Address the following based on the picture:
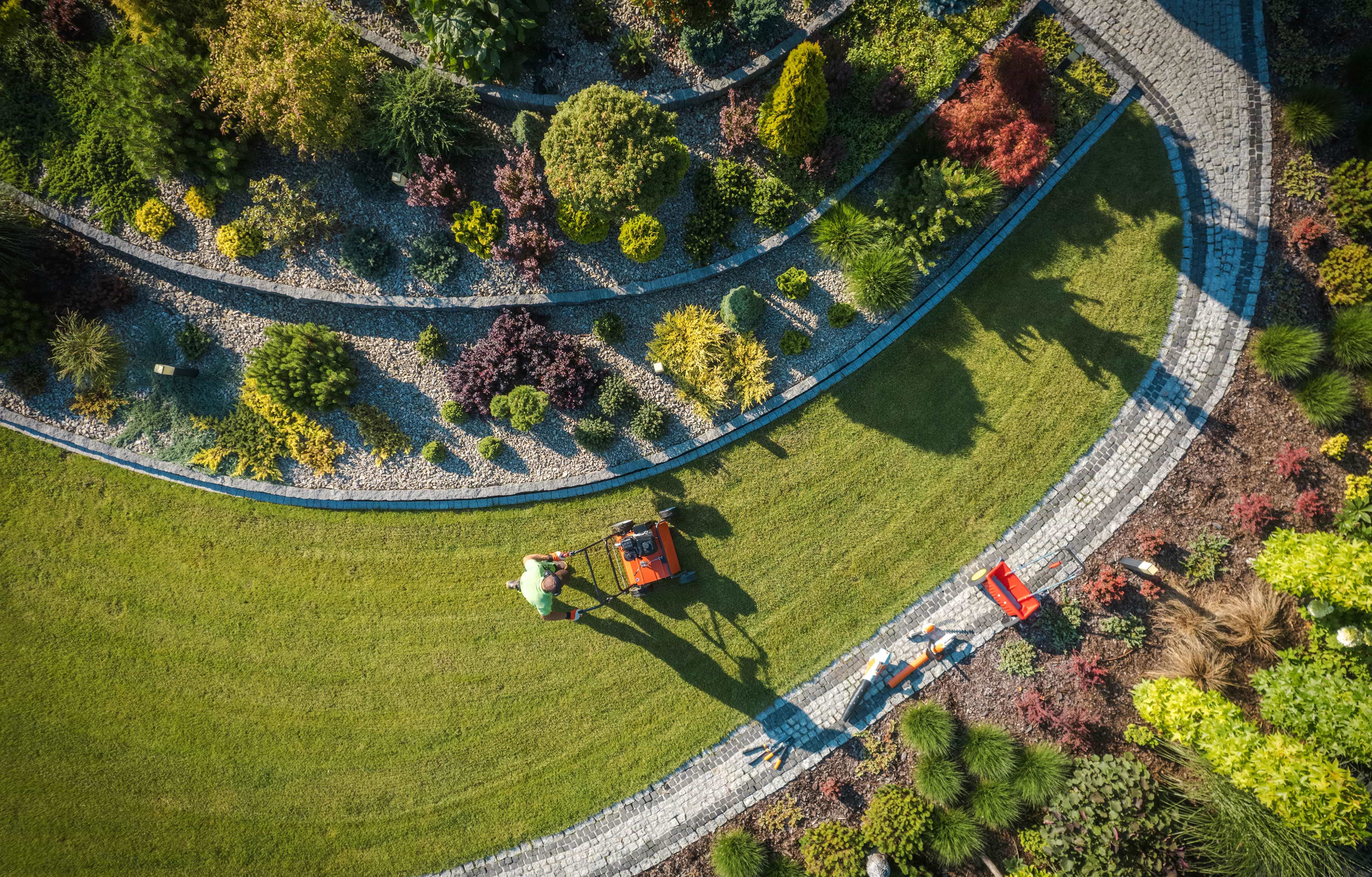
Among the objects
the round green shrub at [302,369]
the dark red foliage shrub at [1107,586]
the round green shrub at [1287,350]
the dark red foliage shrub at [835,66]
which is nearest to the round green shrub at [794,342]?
the dark red foliage shrub at [835,66]

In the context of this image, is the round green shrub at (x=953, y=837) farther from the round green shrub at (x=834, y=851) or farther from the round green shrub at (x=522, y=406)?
the round green shrub at (x=522, y=406)

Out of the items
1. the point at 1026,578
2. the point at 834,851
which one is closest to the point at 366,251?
the point at 1026,578

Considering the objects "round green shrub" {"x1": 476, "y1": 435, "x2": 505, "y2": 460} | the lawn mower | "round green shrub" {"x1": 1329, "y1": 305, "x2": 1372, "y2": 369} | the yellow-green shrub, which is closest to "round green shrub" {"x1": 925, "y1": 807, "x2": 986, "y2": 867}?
the yellow-green shrub

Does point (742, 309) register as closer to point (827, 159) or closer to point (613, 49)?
point (827, 159)

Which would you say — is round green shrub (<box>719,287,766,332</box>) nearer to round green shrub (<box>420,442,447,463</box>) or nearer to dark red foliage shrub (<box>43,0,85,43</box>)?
round green shrub (<box>420,442,447,463</box>)

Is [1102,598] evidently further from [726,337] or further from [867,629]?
[726,337]

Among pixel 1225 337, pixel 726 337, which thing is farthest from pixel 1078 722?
pixel 726 337
